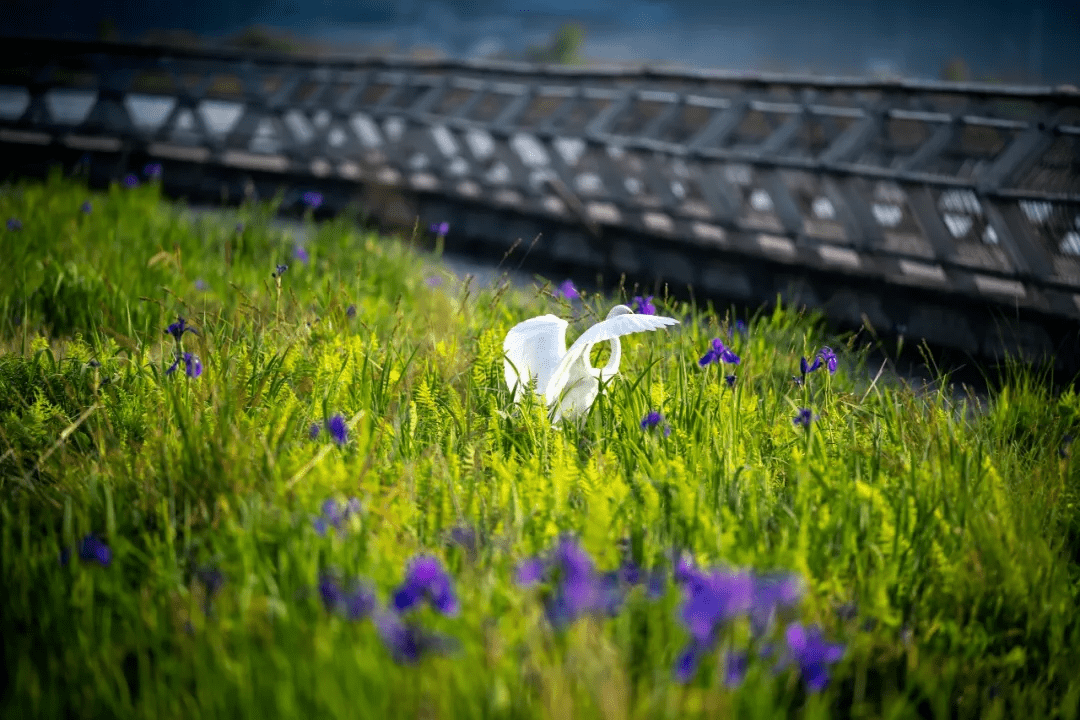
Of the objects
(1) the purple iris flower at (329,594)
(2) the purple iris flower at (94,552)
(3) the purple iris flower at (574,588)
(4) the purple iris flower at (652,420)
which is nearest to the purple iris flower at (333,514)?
(1) the purple iris flower at (329,594)

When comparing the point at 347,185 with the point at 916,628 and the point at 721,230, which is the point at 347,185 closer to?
the point at 721,230

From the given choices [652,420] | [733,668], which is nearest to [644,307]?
[652,420]

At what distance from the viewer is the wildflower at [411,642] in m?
1.72

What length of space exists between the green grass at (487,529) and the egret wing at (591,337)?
124 mm

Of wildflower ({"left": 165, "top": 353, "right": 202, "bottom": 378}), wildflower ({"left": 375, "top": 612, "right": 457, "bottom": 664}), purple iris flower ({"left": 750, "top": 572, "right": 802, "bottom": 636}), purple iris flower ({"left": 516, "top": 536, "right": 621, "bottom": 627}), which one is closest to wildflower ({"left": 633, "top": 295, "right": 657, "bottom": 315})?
wildflower ({"left": 165, "top": 353, "right": 202, "bottom": 378})

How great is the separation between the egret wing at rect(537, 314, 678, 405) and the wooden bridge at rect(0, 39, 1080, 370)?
227 cm

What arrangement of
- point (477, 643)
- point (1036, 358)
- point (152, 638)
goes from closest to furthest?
1. point (477, 643)
2. point (152, 638)
3. point (1036, 358)

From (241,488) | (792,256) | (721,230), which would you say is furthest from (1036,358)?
(241,488)

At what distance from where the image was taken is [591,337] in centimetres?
295

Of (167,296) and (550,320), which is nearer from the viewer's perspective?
(550,320)

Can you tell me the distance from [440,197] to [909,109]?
14.8 ft

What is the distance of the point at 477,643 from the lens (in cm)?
201

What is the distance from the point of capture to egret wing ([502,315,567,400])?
10.8 ft

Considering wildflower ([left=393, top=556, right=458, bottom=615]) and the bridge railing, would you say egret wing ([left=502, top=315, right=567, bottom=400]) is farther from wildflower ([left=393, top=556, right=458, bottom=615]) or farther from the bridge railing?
the bridge railing
